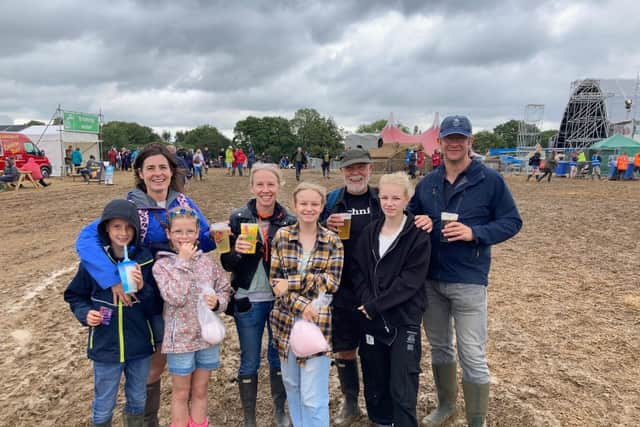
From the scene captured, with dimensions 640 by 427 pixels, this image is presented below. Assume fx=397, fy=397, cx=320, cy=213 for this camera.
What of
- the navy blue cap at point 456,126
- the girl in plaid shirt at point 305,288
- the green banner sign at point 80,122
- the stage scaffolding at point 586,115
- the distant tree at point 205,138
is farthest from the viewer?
the distant tree at point 205,138

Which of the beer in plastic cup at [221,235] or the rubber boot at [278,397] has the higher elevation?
the beer in plastic cup at [221,235]

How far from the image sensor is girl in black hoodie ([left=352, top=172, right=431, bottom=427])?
247 cm

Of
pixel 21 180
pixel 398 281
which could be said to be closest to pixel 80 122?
pixel 21 180

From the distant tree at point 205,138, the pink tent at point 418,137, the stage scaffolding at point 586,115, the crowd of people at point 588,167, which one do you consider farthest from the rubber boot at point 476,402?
the distant tree at point 205,138

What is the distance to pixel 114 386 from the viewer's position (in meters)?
2.34

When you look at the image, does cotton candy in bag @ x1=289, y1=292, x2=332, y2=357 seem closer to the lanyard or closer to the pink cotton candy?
the pink cotton candy

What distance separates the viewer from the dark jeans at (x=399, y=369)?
2480 mm

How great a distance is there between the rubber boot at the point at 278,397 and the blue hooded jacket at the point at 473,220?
1.33 meters

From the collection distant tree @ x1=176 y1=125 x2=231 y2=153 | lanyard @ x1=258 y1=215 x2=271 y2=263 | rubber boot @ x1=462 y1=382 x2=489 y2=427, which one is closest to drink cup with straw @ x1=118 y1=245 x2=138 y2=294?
lanyard @ x1=258 y1=215 x2=271 y2=263

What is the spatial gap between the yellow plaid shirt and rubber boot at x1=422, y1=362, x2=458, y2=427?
39.8 inches

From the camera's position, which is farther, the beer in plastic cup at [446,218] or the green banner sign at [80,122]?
the green banner sign at [80,122]

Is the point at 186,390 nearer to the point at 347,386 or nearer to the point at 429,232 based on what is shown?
the point at 347,386

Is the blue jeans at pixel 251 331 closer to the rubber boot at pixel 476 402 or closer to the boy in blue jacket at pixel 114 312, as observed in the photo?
the boy in blue jacket at pixel 114 312

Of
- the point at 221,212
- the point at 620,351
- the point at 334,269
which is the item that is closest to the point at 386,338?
the point at 334,269
